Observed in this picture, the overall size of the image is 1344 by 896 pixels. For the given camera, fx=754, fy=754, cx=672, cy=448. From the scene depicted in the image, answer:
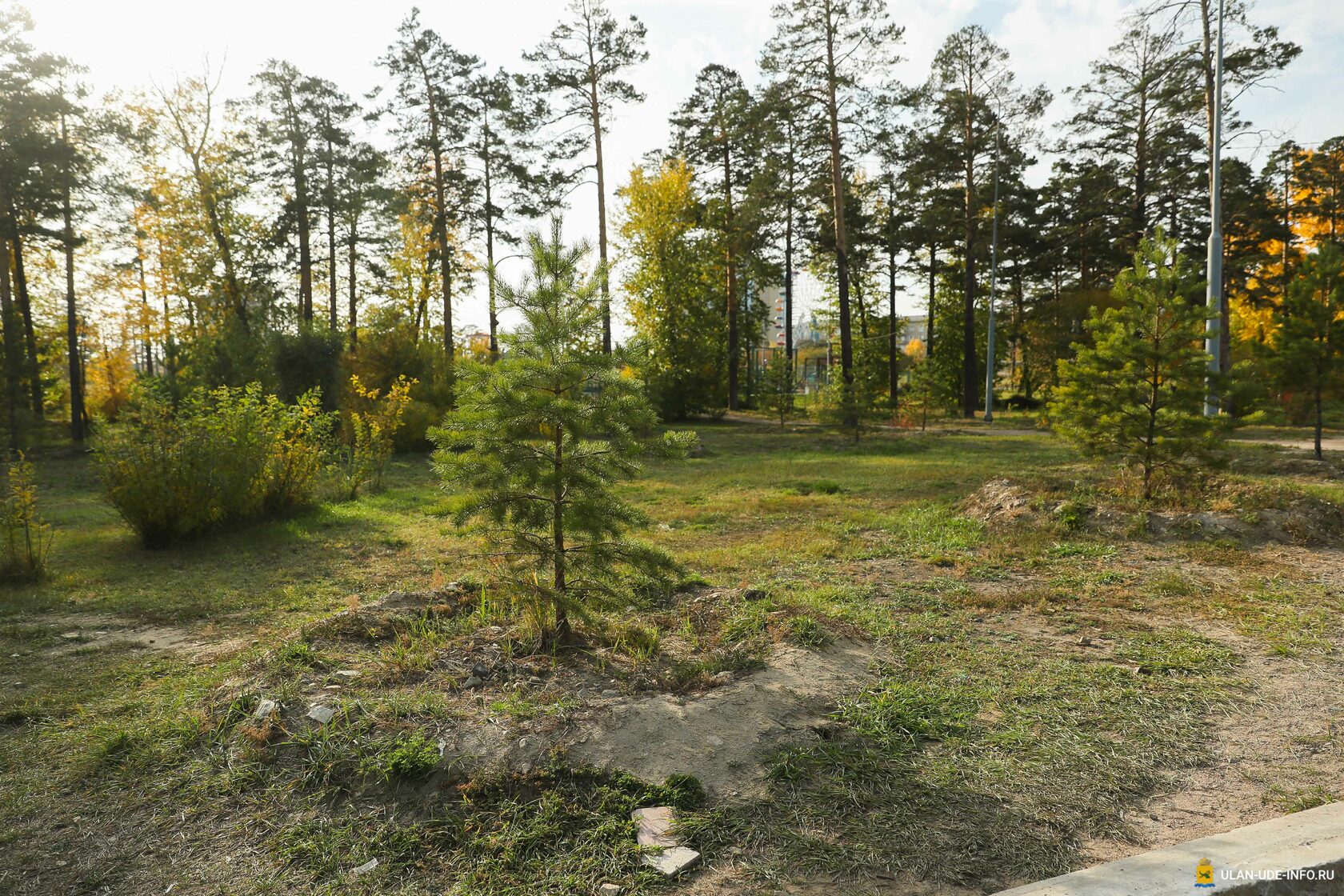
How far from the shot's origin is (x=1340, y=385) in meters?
12.9

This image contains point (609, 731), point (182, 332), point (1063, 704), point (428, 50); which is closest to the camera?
point (609, 731)

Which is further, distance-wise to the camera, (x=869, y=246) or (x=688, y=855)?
(x=869, y=246)

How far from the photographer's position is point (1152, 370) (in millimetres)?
8867

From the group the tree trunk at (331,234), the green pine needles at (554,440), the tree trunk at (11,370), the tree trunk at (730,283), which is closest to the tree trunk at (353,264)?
the tree trunk at (331,234)

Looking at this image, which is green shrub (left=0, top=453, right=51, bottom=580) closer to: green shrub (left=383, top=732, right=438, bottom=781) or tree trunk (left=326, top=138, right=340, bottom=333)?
green shrub (left=383, top=732, right=438, bottom=781)

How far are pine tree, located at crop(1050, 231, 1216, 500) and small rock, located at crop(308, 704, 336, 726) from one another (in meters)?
8.92

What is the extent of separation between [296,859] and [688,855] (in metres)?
1.47

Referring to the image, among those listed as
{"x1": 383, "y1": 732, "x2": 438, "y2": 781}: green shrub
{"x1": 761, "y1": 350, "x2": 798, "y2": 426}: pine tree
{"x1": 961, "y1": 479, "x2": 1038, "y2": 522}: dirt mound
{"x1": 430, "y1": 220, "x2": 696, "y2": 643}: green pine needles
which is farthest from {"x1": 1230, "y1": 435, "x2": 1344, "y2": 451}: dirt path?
{"x1": 383, "y1": 732, "x2": 438, "y2": 781}: green shrub

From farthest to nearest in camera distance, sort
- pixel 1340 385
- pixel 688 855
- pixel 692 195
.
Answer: pixel 692 195
pixel 1340 385
pixel 688 855

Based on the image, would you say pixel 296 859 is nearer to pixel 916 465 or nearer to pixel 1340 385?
pixel 916 465

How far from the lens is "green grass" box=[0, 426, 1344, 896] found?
282 centimetres

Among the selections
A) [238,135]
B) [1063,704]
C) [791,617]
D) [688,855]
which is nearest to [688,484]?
[791,617]

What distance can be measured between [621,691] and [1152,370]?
8006 millimetres

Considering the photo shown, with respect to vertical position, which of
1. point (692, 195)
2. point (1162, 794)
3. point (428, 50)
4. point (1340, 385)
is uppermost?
point (428, 50)
